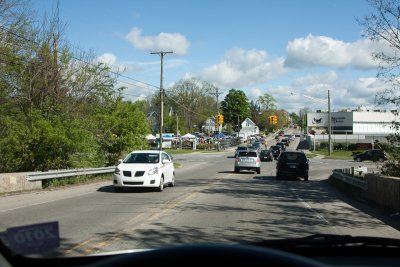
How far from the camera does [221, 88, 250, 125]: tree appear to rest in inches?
6427

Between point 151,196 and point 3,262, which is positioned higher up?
point 3,262

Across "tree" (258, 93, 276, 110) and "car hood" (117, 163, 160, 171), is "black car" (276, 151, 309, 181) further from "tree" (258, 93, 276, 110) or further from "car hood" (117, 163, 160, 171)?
"tree" (258, 93, 276, 110)

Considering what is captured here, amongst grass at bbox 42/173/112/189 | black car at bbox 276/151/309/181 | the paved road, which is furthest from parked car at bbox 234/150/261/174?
the paved road

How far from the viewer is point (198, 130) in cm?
16975

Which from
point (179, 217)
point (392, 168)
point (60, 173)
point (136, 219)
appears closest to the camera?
point (136, 219)

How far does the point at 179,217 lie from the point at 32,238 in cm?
920

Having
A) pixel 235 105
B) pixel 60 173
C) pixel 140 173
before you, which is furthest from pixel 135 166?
pixel 235 105

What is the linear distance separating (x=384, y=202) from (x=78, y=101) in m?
18.1

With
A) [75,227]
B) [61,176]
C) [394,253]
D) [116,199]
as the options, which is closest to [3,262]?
[394,253]

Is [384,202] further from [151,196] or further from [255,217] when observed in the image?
[151,196]

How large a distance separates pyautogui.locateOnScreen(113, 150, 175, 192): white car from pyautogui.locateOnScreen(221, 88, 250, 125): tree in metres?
144

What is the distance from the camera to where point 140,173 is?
1892 centimetres

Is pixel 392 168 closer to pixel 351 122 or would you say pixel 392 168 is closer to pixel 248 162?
pixel 248 162

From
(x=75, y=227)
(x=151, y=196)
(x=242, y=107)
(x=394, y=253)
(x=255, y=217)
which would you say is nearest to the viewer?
(x=394, y=253)
